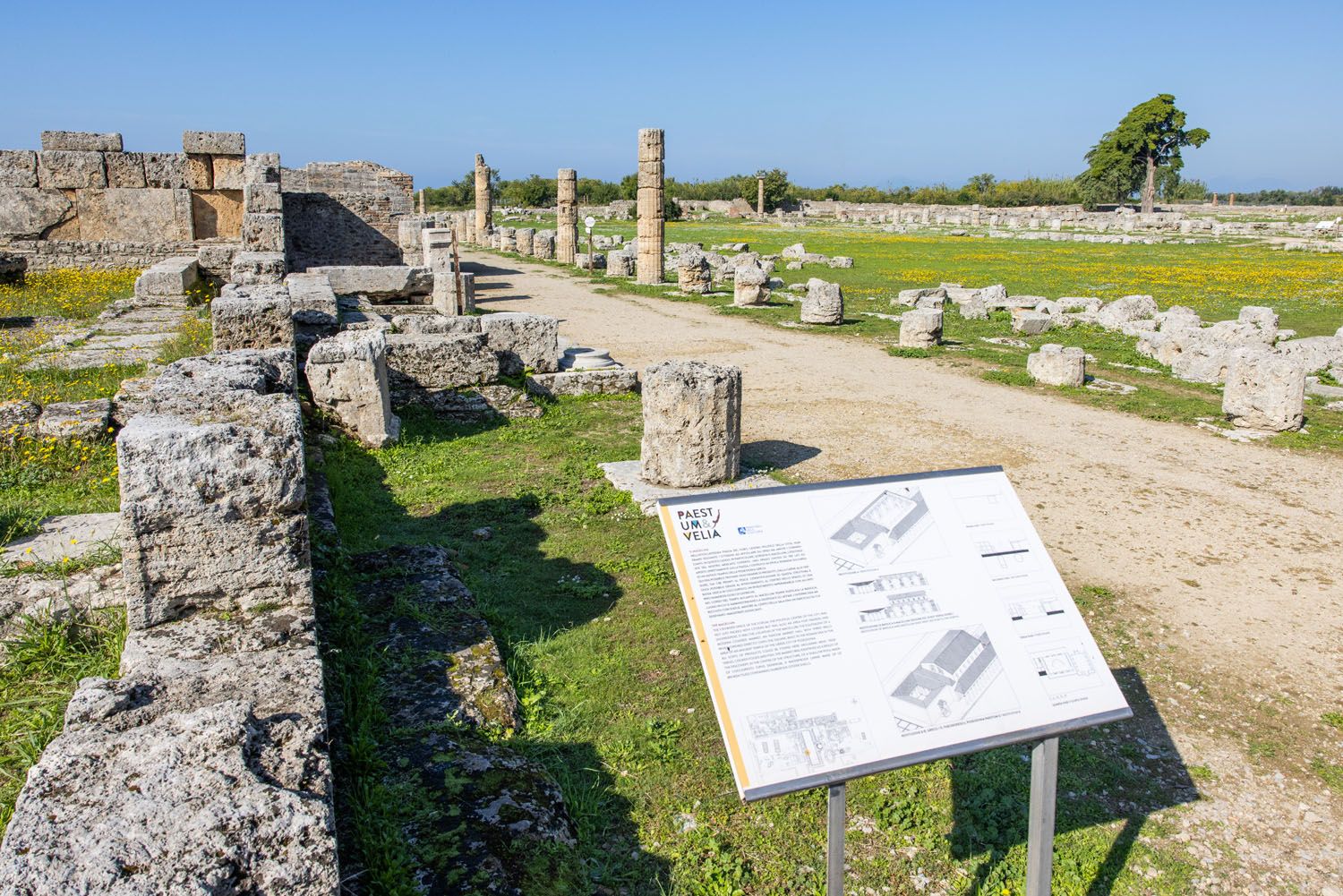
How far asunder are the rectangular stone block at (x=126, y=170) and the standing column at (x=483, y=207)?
19.0 meters

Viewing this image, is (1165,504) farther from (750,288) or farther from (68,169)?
(68,169)

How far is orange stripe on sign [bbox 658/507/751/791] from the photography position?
260 centimetres

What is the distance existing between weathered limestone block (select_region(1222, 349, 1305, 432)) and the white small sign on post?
8625 mm

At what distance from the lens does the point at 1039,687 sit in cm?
297

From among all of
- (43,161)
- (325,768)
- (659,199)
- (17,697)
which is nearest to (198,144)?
(43,161)

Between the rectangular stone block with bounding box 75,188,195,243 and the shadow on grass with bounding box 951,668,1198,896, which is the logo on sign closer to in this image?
the shadow on grass with bounding box 951,668,1198,896

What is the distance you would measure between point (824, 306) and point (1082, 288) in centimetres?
904

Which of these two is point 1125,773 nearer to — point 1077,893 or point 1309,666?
point 1077,893

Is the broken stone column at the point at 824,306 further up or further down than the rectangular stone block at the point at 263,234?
further down

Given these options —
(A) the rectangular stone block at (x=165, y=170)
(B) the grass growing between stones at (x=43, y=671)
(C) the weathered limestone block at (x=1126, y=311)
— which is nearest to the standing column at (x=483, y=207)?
(A) the rectangular stone block at (x=165, y=170)

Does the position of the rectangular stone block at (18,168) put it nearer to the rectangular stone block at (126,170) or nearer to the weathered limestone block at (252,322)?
the rectangular stone block at (126,170)

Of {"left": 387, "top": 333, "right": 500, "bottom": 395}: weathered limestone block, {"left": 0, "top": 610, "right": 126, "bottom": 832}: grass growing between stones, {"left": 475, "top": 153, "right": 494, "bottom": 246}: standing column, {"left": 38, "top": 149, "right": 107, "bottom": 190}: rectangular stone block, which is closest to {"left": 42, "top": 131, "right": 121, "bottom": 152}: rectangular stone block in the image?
{"left": 38, "top": 149, "right": 107, "bottom": 190}: rectangular stone block

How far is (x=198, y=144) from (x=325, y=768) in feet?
64.5

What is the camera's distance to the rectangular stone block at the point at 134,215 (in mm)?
18500
